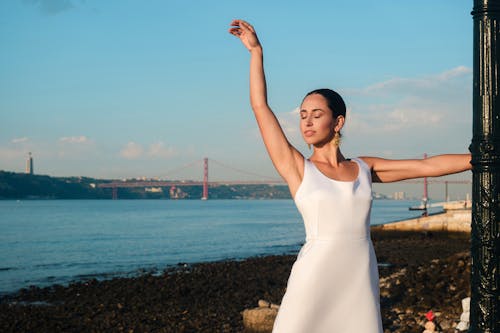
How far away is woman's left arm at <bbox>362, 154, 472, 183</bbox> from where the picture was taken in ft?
8.54

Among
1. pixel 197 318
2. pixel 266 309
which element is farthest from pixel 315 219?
pixel 197 318

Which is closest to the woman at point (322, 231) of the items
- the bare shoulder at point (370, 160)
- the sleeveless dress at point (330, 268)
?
the sleeveless dress at point (330, 268)

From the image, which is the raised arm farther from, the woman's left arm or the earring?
the woman's left arm

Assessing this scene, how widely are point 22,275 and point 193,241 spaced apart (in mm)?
18574

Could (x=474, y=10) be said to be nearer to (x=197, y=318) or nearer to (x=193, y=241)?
(x=197, y=318)

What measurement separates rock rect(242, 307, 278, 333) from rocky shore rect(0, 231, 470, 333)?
1556mm

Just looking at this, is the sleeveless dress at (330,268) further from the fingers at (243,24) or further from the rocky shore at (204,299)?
the rocky shore at (204,299)

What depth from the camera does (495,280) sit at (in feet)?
8.50

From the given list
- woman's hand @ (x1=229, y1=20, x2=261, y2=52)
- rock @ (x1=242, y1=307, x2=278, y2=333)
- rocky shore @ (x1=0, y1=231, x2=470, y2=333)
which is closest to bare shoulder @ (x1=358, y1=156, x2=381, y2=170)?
woman's hand @ (x1=229, y1=20, x2=261, y2=52)

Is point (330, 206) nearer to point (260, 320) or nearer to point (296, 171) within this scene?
point (296, 171)

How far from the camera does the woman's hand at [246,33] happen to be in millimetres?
2408

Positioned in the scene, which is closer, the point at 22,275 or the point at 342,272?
the point at 342,272

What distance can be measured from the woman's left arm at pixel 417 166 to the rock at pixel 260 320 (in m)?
5.83

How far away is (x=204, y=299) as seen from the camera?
14820mm
